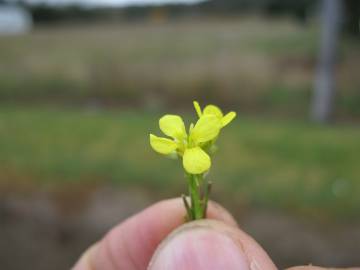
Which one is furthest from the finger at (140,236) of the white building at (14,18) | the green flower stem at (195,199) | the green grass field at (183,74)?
the white building at (14,18)

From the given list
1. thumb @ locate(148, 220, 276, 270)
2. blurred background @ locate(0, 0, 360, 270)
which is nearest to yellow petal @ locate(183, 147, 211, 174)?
thumb @ locate(148, 220, 276, 270)

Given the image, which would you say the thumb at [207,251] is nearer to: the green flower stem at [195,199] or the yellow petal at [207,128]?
the green flower stem at [195,199]

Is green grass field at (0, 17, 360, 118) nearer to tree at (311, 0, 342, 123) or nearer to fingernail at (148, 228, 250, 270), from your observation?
tree at (311, 0, 342, 123)

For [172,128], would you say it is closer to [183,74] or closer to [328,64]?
[328,64]

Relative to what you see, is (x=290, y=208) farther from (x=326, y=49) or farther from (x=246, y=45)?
(x=246, y=45)

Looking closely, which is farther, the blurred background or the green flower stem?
the blurred background

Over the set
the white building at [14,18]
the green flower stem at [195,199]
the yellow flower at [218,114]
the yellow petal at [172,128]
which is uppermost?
the white building at [14,18]
